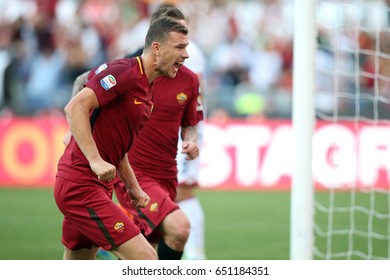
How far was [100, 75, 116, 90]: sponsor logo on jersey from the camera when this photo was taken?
201 inches

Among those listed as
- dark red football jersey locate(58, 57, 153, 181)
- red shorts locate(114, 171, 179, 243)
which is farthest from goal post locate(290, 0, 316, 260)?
dark red football jersey locate(58, 57, 153, 181)

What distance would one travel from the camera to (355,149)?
526 inches

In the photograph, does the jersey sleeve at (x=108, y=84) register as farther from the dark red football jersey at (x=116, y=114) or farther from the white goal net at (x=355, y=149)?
the white goal net at (x=355, y=149)

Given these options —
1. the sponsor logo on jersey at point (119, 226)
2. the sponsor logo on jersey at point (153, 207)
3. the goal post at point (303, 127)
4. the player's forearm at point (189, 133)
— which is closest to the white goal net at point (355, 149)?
the goal post at point (303, 127)

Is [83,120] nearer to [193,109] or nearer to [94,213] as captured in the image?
[94,213]

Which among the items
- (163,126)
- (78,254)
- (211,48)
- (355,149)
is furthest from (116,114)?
(211,48)

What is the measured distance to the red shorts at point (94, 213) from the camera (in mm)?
5301

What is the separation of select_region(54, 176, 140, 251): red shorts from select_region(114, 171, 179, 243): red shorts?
113 cm

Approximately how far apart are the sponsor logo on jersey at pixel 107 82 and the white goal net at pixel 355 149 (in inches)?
172
